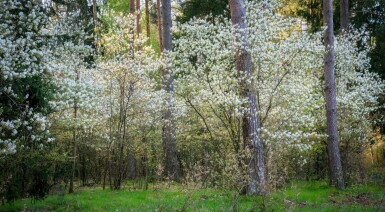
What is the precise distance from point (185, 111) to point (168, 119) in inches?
24.1

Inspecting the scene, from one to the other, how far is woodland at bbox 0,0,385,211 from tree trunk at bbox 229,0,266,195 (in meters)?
0.03

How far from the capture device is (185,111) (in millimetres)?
12656

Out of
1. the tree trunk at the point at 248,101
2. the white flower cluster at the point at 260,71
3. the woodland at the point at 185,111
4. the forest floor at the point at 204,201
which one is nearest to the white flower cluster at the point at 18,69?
the woodland at the point at 185,111

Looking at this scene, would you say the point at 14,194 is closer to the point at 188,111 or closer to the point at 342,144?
the point at 188,111

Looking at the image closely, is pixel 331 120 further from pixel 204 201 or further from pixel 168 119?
pixel 204 201

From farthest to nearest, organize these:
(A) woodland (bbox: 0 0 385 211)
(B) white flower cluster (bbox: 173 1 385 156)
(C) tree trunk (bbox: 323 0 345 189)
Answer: (C) tree trunk (bbox: 323 0 345 189), (B) white flower cluster (bbox: 173 1 385 156), (A) woodland (bbox: 0 0 385 211)

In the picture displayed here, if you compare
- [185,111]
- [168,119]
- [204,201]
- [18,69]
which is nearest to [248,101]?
[204,201]

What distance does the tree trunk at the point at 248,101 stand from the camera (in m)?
9.44

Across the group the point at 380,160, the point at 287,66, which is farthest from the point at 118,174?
the point at 380,160

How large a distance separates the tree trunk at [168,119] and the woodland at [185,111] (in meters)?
0.05

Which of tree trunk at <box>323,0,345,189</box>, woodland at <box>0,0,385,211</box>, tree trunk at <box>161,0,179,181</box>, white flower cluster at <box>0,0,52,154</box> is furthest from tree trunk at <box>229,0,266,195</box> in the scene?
white flower cluster at <box>0,0,52,154</box>

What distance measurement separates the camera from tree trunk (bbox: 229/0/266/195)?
9.44m

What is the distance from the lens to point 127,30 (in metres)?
12.9

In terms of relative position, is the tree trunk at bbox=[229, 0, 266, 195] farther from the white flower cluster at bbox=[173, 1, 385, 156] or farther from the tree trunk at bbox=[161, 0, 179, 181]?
the tree trunk at bbox=[161, 0, 179, 181]
